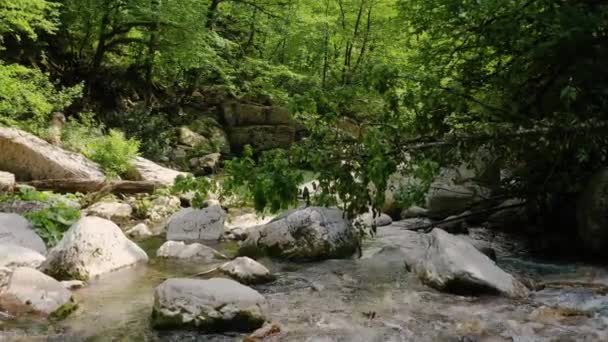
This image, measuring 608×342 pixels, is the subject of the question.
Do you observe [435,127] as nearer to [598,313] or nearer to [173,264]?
[598,313]

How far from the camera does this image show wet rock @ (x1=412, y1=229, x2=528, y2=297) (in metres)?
5.10

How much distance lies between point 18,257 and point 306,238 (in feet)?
10.8

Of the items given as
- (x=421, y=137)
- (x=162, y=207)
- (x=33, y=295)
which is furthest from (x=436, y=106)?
(x=162, y=207)

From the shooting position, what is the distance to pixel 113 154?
11.8m

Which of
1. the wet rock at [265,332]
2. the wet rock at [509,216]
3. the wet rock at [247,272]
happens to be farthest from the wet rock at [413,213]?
the wet rock at [265,332]

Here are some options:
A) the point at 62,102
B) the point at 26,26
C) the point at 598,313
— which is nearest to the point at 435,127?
the point at 598,313

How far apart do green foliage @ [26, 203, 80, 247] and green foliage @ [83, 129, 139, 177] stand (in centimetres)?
389

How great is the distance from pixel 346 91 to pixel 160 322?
2.94 metres

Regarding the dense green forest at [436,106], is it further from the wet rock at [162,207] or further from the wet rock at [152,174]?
the wet rock at [162,207]

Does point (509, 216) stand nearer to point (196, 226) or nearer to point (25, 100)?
point (196, 226)

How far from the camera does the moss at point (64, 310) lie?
4.50m

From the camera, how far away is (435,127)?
645 cm

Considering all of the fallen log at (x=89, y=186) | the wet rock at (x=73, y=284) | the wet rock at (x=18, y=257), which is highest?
the fallen log at (x=89, y=186)

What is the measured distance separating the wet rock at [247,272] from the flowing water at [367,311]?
17cm
